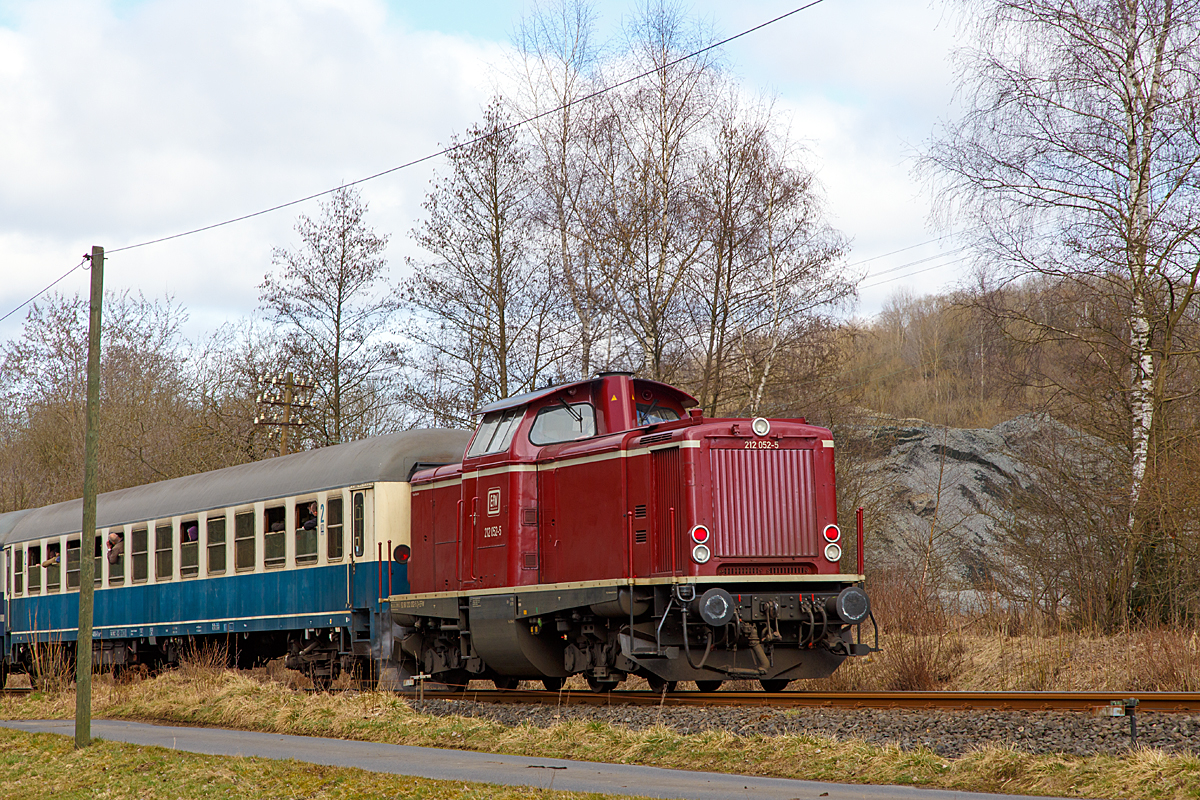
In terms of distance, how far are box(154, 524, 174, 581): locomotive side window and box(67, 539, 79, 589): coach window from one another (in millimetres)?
3213

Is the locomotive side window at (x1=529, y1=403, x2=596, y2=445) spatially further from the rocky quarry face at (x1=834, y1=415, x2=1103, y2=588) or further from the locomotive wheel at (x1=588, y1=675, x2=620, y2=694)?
the rocky quarry face at (x1=834, y1=415, x2=1103, y2=588)

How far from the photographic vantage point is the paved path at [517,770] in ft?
25.6

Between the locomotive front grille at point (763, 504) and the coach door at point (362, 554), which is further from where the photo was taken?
the coach door at point (362, 554)

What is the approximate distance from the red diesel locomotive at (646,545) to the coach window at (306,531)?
3.50 meters

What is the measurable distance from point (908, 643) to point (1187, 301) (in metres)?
6.52

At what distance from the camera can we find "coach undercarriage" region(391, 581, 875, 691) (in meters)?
12.4

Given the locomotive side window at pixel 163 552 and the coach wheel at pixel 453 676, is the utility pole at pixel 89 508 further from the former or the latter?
the locomotive side window at pixel 163 552

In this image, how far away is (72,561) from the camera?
78.3 ft

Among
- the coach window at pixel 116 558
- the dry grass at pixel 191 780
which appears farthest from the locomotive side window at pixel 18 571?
the dry grass at pixel 191 780

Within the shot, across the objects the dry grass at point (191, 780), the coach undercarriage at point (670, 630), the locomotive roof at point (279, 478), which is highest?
the locomotive roof at point (279, 478)

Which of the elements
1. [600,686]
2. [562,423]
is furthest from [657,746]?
[562,423]

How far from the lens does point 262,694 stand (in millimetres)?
15703

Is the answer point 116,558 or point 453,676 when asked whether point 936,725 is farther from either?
point 116,558

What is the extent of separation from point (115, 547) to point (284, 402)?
12010 millimetres
